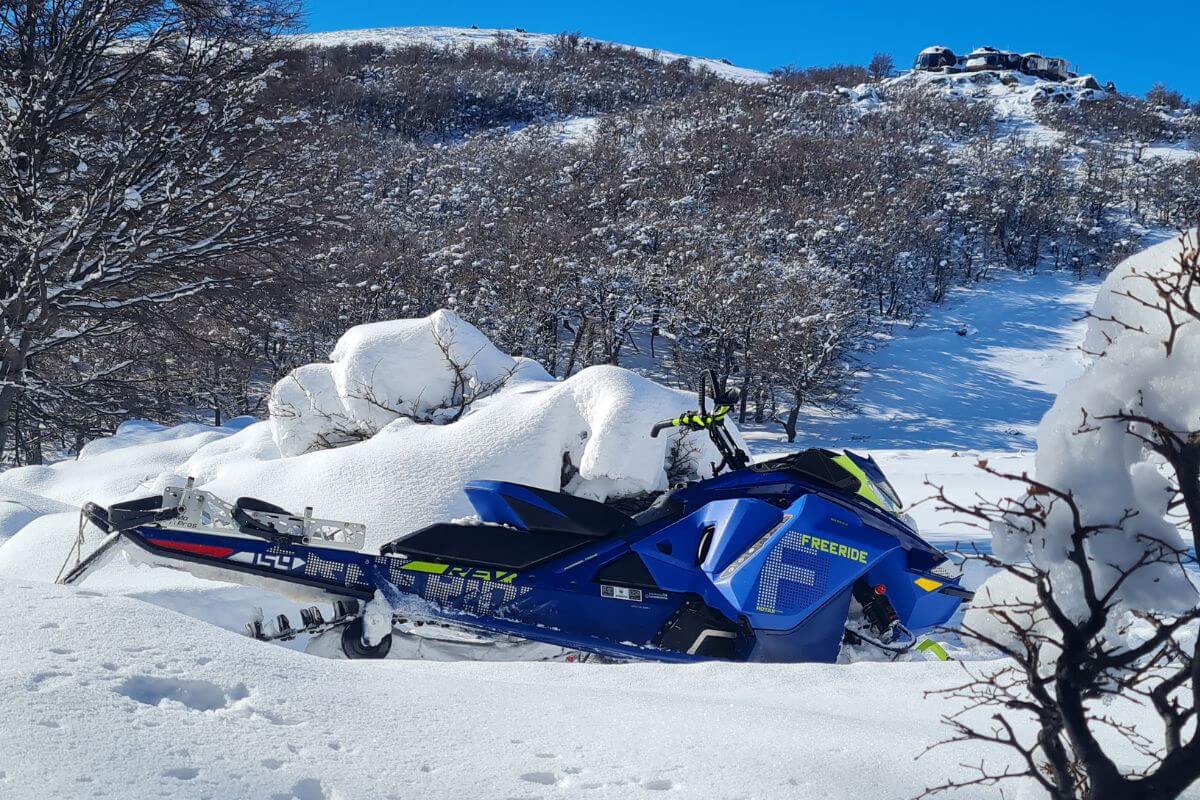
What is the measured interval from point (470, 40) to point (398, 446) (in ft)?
425

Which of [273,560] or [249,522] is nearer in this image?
[273,560]

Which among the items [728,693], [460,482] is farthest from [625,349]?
[728,693]

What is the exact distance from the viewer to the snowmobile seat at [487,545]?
12.8ft

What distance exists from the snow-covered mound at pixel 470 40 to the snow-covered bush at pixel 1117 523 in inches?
4491

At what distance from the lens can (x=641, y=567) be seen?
3.88m

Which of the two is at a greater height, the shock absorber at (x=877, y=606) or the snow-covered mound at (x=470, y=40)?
the snow-covered mound at (x=470, y=40)

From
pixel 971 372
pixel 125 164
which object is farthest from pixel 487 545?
pixel 971 372

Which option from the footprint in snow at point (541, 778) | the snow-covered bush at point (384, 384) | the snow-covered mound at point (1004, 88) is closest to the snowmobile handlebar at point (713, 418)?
the footprint in snow at point (541, 778)

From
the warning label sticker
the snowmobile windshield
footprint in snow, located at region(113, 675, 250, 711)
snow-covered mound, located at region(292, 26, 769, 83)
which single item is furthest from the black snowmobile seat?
snow-covered mound, located at region(292, 26, 769, 83)

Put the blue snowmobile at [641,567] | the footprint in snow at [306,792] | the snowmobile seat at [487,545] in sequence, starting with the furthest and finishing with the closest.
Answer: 1. the snowmobile seat at [487,545]
2. the blue snowmobile at [641,567]
3. the footprint in snow at [306,792]

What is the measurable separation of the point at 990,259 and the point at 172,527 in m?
55.5

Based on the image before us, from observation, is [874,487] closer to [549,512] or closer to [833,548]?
[833,548]

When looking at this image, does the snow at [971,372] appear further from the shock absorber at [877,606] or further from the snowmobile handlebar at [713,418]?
the snowmobile handlebar at [713,418]

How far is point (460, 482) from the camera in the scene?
5738mm
